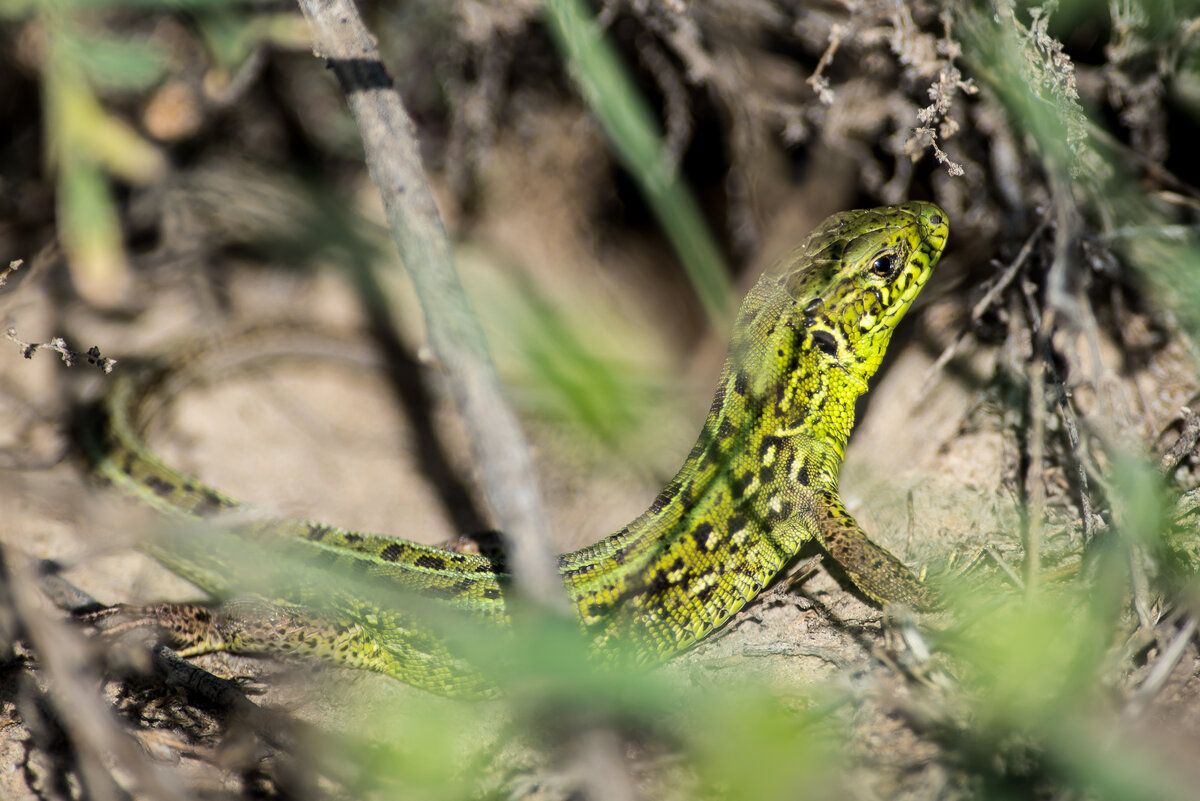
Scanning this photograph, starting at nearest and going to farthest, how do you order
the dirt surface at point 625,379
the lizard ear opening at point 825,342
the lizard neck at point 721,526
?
1. the dirt surface at point 625,379
2. the lizard neck at point 721,526
3. the lizard ear opening at point 825,342

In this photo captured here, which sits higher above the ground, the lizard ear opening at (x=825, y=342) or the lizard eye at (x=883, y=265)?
the lizard eye at (x=883, y=265)

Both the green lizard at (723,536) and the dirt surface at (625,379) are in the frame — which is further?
the green lizard at (723,536)

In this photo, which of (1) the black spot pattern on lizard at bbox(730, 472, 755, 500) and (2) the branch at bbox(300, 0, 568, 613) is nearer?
(2) the branch at bbox(300, 0, 568, 613)

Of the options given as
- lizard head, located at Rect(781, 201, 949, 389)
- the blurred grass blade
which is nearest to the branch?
the blurred grass blade

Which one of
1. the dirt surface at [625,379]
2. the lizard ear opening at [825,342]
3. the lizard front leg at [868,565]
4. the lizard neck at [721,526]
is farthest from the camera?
the lizard ear opening at [825,342]

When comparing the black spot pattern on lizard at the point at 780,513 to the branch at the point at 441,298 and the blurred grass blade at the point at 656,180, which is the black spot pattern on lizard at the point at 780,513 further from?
the branch at the point at 441,298

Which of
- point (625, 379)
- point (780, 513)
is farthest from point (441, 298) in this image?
point (780, 513)

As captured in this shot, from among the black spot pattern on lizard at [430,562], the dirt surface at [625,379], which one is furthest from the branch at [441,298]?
the black spot pattern on lizard at [430,562]

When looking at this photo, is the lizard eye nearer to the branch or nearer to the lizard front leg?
the lizard front leg

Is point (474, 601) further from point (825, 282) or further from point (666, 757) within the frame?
point (825, 282)

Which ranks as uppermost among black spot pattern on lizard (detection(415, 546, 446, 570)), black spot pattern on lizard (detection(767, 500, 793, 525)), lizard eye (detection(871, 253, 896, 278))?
lizard eye (detection(871, 253, 896, 278))
